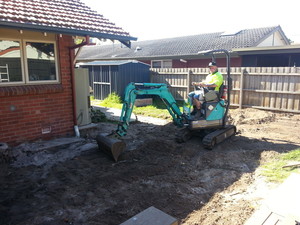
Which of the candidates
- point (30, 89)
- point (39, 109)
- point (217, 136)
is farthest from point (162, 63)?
point (30, 89)

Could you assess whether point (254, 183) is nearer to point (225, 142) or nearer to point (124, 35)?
point (225, 142)

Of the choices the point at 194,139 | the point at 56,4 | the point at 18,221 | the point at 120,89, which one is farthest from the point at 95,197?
the point at 120,89

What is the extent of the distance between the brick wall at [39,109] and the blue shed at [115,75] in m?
7.06

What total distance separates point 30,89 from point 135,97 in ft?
8.80

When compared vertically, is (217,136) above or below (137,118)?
above

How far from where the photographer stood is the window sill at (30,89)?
6.39 metres

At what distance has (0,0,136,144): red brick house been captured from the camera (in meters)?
6.49

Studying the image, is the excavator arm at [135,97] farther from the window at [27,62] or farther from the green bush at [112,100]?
the green bush at [112,100]

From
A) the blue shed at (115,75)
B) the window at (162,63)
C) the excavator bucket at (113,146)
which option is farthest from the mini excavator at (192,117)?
the window at (162,63)

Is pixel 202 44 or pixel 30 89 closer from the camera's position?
pixel 30 89

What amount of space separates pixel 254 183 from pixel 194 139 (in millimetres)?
2956

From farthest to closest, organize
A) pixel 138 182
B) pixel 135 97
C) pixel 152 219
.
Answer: pixel 135 97 < pixel 138 182 < pixel 152 219

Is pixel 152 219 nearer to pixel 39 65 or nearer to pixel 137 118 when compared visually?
pixel 39 65

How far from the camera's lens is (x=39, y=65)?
23.5 feet
